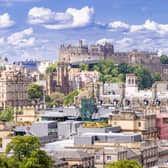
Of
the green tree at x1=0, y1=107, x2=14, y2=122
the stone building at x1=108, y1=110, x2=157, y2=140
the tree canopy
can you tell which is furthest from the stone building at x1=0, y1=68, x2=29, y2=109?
the tree canopy

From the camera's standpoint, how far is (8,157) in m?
69.6

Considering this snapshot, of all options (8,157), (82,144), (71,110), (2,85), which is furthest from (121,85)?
(8,157)

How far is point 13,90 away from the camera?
163500mm

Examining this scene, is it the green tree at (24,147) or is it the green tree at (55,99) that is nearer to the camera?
the green tree at (24,147)

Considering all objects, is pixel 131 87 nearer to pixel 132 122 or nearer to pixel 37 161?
pixel 132 122

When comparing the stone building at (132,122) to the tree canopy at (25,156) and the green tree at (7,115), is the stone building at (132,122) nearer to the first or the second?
the tree canopy at (25,156)

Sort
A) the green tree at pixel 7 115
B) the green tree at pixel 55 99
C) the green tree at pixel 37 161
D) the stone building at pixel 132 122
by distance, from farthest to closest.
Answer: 1. the green tree at pixel 55 99
2. the green tree at pixel 7 115
3. the stone building at pixel 132 122
4. the green tree at pixel 37 161

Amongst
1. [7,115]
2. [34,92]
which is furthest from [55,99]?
[7,115]

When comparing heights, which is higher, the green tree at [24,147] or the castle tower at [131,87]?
the castle tower at [131,87]

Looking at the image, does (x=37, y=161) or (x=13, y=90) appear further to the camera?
(x=13, y=90)

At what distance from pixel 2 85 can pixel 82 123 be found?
72.3 m

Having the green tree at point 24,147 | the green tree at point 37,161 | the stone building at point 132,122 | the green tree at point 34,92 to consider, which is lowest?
the green tree at point 37,161

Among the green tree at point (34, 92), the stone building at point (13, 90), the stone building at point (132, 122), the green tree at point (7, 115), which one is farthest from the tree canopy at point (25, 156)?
the green tree at point (34, 92)

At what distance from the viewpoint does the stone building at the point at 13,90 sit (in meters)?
161
